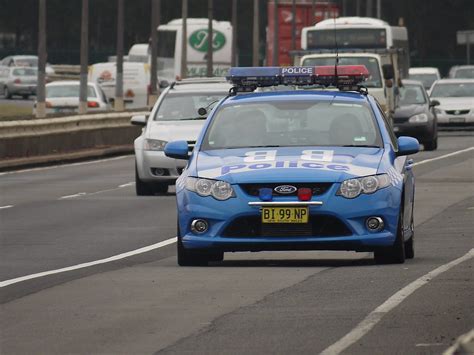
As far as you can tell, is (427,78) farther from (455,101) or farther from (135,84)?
(455,101)

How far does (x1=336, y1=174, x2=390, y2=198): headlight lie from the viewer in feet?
47.5

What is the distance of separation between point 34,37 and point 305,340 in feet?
410

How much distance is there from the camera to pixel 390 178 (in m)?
14.8

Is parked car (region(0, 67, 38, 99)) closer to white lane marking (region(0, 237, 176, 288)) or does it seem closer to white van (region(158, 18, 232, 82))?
white van (region(158, 18, 232, 82))

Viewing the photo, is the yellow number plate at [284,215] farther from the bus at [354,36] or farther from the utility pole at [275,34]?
the utility pole at [275,34]

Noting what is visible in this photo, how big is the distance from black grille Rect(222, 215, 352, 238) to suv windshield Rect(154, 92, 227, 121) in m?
13.4

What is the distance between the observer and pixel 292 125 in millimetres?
15852

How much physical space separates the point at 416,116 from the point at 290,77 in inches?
1093

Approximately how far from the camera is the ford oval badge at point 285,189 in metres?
14.5

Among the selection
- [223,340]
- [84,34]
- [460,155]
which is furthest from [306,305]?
[84,34]

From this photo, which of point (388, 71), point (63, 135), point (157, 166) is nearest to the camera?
point (157, 166)

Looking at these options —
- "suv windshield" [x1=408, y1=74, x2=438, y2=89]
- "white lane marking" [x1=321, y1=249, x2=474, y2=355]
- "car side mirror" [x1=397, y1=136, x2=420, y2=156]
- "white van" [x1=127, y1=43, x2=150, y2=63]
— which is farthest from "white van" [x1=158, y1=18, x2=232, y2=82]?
"white lane marking" [x1=321, y1=249, x2=474, y2=355]

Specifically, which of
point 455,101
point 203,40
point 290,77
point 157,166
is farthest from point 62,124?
point 203,40

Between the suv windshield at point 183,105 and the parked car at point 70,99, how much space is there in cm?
2990
